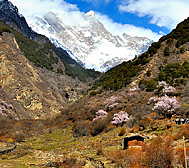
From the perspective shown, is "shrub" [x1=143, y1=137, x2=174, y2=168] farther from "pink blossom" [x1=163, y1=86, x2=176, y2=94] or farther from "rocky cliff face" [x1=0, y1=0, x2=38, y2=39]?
"rocky cliff face" [x1=0, y1=0, x2=38, y2=39]

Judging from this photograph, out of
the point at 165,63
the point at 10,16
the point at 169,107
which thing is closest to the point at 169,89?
the point at 169,107

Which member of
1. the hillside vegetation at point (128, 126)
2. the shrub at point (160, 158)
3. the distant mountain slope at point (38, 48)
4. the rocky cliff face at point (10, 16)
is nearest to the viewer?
the shrub at point (160, 158)

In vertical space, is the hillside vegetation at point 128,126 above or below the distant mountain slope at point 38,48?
below

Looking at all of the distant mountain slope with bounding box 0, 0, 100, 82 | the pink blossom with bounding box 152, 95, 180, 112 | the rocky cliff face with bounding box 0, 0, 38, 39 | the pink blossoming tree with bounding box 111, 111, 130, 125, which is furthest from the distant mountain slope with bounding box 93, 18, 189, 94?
the rocky cliff face with bounding box 0, 0, 38, 39

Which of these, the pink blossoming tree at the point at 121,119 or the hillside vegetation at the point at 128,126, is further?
the pink blossoming tree at the point at 121,119

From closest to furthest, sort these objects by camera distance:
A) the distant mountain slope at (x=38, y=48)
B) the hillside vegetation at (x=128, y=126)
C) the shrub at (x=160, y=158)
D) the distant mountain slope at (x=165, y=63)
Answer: the shrub at (x=160, y=158) → the hillside vegetation at (x=128, y=126) → the distant mountain slope at (x=165, y=63) → the distant mountain slope at (x=38, y=48)

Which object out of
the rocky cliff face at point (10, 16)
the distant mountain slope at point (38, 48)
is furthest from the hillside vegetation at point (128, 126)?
the rocky cliff face at point (10, 16)

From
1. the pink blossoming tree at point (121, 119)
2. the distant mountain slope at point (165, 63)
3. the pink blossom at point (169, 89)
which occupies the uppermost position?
the distant mountain slope at point (165, 63)

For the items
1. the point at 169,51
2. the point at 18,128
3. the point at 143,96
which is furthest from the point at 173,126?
the point at 169,51

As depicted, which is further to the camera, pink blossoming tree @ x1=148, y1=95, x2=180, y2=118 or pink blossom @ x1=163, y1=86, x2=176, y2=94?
pink blossom @ x1=163, y1=86, x2=176, y2=94

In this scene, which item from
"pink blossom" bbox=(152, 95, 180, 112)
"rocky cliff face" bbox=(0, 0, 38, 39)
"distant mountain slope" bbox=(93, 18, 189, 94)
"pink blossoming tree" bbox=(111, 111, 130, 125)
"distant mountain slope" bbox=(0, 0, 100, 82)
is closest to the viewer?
"pink blossom" bbox=(152, 95, 180, 112)

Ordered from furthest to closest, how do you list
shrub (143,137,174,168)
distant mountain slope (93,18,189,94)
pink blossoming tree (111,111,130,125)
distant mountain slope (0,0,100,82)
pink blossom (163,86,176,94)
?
1. distant mountain slope (0,0,100,82)
2. distant mountain slope (93,18,189,94)
3. pink blossom (163,86,176,94)
4. pink blossoming tree (111,111,130,125)
5. shrub (143,137,174,168)

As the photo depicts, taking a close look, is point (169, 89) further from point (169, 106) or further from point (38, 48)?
point (38, 48)

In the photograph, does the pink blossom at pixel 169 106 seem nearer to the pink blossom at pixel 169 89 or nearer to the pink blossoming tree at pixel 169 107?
the pink blossoming tree at pixel 169 107
